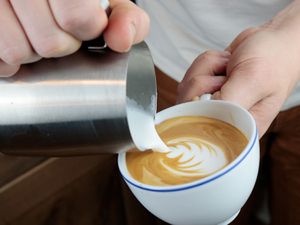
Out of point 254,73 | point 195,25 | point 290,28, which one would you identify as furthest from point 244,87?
point 195,25

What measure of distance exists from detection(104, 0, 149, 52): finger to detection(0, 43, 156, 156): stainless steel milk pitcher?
23mm

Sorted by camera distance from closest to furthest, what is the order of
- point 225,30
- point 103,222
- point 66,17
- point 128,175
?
point 66,17
point 128,175
point 225,30
point 103,222

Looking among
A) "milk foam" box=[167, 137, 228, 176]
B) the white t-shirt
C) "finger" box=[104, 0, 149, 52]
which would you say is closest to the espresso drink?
"milk foam" box=[167, 137, 228, 176]

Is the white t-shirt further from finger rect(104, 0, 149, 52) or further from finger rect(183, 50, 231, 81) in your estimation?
finger rect(104, 0, 149, 52)

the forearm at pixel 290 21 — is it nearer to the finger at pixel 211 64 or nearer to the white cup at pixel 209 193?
the finger at pixel 211 64

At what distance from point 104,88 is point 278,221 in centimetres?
68

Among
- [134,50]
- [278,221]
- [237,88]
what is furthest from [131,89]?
[278,221]

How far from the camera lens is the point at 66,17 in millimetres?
340

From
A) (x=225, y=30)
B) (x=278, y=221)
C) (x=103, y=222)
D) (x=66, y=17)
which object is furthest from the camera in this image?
(x=103, y=222)

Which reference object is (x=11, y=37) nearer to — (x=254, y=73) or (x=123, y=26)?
(x=123, y=26)

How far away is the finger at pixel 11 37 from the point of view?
35 cm

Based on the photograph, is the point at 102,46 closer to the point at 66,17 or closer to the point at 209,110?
the point at 66,17

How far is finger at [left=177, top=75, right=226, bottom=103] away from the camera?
569 mm

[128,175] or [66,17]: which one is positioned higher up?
[66,17]
